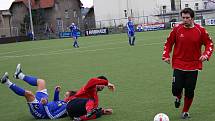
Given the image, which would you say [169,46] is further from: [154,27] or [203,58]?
[154,27]

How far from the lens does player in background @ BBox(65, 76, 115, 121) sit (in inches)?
315

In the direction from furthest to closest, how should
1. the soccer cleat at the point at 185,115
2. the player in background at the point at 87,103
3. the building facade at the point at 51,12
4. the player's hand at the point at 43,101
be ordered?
1. the building facade at the point at 51,12
2. the player's hand at the point at 43,101
3. the player in background at the point at 87,103
4. the soccer cleat at the point at 185,115

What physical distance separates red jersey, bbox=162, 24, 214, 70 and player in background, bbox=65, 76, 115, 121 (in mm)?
1305

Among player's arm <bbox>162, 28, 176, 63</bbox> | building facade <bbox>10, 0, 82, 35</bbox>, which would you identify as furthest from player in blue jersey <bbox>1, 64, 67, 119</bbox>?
building facade <bbox>10, 0, 82, 35</bbox>

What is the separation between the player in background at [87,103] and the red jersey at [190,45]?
51.4 inches

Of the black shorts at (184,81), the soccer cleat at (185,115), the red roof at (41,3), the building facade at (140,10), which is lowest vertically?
the soccer cleat at (185,115)

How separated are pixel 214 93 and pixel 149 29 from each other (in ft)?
158

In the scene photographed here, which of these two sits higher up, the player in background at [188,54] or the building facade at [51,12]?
the building facade at [51,12]

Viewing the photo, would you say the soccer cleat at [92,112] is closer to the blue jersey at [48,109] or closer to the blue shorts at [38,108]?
the blue jersey at [48,109]

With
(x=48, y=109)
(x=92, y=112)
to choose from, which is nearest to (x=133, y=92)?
(x=92, y=112)

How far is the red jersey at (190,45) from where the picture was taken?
7.57 meters

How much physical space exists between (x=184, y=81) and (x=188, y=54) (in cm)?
48

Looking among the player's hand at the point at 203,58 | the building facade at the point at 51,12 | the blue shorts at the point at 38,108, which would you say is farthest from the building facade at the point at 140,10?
the player's hand at the point at 203,58

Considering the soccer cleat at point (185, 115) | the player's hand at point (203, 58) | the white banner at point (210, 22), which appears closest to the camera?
the player's hand at point (203, 58)
